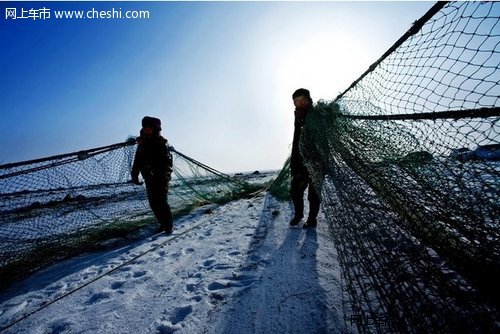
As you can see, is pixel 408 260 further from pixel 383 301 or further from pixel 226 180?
pixel 226 180

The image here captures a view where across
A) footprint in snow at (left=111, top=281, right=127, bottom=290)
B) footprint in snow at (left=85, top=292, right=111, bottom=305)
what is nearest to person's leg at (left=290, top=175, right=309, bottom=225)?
footprint in snow at (left=111, top=281, right=127, bottom=290)

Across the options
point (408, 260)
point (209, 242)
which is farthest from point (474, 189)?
point (209, 242)

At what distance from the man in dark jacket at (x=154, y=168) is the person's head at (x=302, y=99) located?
7.57 feet

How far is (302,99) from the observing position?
12.3 ft

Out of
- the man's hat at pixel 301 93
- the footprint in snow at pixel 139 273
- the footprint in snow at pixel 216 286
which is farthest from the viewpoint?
the man's hat at pixel 301 93

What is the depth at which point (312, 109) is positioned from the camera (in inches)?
145

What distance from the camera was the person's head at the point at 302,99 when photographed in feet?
12.3

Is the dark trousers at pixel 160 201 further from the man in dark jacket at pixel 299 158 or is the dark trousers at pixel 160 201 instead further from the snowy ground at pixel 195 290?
the man in dark jacket at pixel 299 158

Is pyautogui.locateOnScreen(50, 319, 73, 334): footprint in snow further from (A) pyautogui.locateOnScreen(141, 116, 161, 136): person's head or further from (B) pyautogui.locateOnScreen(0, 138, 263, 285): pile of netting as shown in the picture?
(A) pyautogui.locateOnScreen(141, 116, 161, 136): person's head

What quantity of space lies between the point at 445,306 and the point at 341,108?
3568mm

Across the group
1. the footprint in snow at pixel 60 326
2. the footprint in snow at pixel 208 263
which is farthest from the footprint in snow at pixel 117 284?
the footprint in snow at pixel 208 263

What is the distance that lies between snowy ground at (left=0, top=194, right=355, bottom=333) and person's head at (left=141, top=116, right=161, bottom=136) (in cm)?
186

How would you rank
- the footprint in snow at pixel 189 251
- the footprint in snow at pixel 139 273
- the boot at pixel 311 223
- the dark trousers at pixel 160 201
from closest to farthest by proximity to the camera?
the footprint in snow at pixel 139 273, the footprint in snow at pixel 189 251, the boot at pixel 311 223, the dark trousers at pixel 160 201

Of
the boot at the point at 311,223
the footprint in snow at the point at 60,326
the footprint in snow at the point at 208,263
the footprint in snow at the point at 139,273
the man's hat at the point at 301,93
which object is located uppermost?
the man's hat at the point at 301,93
